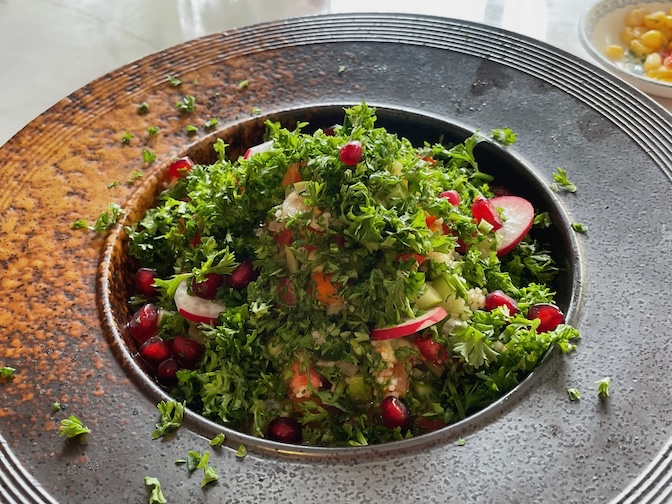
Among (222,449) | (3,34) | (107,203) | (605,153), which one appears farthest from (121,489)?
(3,34)

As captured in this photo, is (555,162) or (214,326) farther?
(555,162)

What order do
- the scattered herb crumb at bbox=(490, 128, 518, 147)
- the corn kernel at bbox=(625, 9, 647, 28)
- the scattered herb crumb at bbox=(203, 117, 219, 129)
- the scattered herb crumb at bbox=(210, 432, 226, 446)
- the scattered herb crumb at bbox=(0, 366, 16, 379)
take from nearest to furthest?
the scattered herb crumb at bbox=(210, 432, 226, 446), the scattered herb crumb at bbox=(0, 366, 16, 379), the scattered herb crumb at bbox=(490, 128, 518, 147), the scattered herb crumb at bbox=(203, 117, 219, 129), the corn kernel at bbox=(625, 9, 647, 28)

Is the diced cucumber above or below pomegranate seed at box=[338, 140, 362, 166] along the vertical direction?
below

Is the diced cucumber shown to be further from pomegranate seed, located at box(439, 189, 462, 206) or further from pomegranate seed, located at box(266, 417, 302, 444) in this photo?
pomegranate seed, located at box(439, 189, 462, 206)

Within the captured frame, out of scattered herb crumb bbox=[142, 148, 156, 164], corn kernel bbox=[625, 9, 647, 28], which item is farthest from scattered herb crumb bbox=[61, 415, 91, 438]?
corn kernel bbox=[625, 9, 647, 28]

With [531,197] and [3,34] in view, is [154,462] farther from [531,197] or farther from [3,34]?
[3,34]

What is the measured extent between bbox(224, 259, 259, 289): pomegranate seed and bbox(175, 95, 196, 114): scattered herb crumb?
2.44 ft

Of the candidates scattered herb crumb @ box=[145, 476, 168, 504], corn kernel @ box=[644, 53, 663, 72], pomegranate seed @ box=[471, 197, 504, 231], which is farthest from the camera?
corn kernel @ box=[644, 53, 663, 72]

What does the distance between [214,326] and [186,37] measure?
2.27 m

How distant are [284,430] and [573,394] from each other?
678mm

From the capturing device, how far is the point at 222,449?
1600 millimetres

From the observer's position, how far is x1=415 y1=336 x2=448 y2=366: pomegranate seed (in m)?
1.82

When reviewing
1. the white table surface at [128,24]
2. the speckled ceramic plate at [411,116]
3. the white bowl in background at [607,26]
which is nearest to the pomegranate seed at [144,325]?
the speckled ceramic plate at [411,116]

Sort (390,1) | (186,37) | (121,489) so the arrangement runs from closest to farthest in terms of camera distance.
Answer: (121,489)
(186,37)
(390,1)
